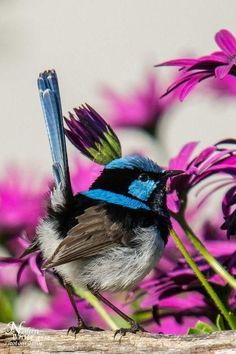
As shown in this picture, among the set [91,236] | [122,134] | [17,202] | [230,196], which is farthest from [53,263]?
[122,134]

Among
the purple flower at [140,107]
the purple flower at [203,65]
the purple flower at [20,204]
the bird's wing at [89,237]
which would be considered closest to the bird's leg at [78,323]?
the bird's wing at [89,237]

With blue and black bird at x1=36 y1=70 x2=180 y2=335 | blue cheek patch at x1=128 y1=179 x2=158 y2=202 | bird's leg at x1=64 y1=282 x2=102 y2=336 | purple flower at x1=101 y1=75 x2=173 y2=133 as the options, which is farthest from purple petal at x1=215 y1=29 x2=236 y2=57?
purple flower at x1=101 y1=75 x2=173 y2=133

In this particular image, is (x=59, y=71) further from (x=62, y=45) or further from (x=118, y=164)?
(x=118, y=164)

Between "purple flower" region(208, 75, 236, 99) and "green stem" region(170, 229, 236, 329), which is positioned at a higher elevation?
"purple flower" region(208, 75, 236, 99)

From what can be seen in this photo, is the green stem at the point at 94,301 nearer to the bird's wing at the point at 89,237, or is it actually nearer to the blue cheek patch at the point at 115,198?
the bird's wing at the point at 89,237

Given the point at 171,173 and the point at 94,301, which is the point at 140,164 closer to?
the point at 171,173

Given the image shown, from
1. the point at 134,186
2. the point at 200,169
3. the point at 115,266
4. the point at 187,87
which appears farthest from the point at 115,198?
the point at 187,87

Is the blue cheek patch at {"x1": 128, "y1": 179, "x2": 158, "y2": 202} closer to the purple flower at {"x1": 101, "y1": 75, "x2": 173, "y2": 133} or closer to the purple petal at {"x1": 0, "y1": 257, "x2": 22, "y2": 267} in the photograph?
the purple petal at {"x1": 0, "y1": 257, "x2": 22, "y2": 267}
